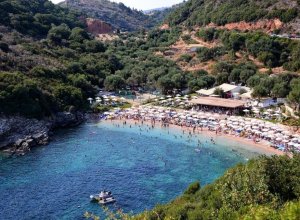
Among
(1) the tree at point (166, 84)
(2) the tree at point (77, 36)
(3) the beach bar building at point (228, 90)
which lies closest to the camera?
(3) the beach bar building at point (228, 90)

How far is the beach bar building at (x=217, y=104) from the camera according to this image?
64.6 metres

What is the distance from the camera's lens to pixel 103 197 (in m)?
38.1

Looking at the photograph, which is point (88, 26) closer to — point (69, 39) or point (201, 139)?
point (69, 39)

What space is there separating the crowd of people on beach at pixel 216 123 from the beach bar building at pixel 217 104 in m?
2.00

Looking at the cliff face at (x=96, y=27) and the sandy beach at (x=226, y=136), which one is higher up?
the cliff face at (x=96, y=27)

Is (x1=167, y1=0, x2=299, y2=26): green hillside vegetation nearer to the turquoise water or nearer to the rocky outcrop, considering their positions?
the turquoise water

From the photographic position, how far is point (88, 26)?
15312 cm

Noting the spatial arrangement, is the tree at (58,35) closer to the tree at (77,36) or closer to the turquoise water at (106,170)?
the tree at (77,36)

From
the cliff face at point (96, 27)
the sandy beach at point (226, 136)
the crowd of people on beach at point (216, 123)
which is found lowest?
the sandy beach at point (226, 136)

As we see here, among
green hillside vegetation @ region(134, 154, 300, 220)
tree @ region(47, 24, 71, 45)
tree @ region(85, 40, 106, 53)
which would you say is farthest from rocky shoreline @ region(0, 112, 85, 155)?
tree @ region(85, 40, 106, 53)

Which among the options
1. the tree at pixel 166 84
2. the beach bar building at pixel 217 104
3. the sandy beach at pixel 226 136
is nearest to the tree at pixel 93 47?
the tree at pixel 166 84

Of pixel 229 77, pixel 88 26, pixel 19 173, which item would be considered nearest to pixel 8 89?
pixel 19 173

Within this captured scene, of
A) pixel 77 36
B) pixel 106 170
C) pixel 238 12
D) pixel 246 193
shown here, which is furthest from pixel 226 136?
pixel 77 36

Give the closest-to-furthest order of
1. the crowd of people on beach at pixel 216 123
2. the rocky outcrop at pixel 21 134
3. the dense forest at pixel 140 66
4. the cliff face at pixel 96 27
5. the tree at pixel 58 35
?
the dense forest at pixel 140 66
the crowd of people on beach at pixel 216 123
the rocky outcrop at pixel 21 134
the tree at pixel 58 35
the cliff face at pixel 96 27
